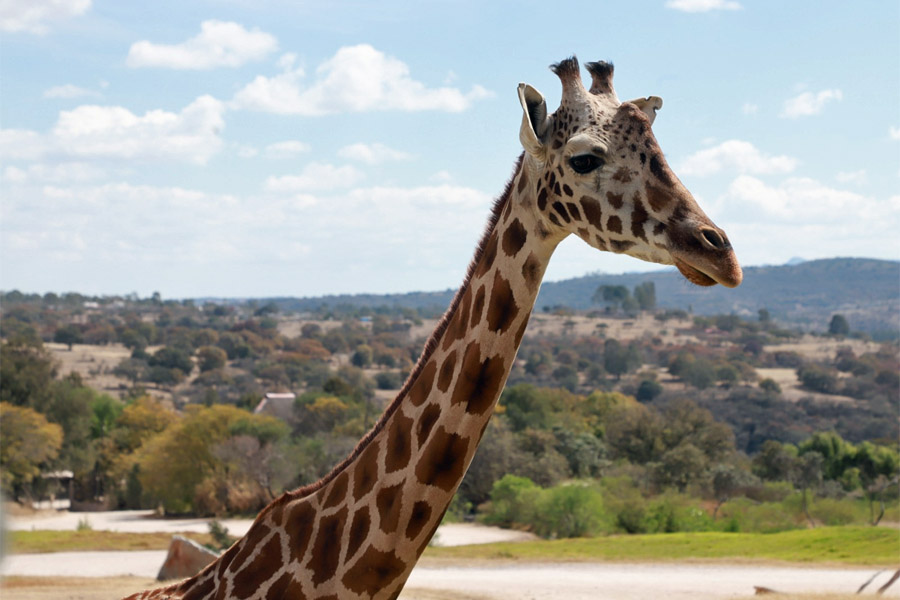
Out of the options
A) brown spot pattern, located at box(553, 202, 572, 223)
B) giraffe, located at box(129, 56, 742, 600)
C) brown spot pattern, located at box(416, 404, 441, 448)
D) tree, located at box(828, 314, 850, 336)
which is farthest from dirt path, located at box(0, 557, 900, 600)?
tree, located at box(828, 314, 850, 336)

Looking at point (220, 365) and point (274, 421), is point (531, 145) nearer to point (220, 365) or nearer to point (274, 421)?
point (274, 421)

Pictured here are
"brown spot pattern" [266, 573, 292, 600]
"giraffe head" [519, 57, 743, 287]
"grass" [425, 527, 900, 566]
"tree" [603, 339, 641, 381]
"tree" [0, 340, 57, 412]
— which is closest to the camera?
"giraffe head" [519, 57, 743, 287]

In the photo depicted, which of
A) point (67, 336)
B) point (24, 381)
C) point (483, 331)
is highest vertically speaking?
point (483, 331)

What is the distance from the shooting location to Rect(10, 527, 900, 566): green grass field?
25.2m

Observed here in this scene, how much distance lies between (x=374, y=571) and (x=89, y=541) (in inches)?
1286

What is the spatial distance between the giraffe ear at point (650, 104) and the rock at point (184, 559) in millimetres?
16003

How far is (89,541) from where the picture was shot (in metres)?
33.7

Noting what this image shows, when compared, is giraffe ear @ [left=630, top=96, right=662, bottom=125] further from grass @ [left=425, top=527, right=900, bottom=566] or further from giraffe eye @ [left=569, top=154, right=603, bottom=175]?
grass @ [left=425, top=527, right=900, bottom=566]

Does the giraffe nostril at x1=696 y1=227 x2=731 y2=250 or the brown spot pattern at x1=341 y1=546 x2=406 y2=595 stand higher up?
the giraffe nostril at x1=696 y1=227 x2=731 y2=250

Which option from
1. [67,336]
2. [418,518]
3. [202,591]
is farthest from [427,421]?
[67,336]

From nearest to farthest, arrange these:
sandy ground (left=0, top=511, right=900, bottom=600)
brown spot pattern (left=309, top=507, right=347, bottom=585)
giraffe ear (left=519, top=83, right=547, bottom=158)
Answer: giraffe ear (left=519, top=83, right=547, bottom=158), brown spot pattern (left=309, top=507, right=347, bottom=585), sandy ground (left=0, top=511, right=900, bottom=600)

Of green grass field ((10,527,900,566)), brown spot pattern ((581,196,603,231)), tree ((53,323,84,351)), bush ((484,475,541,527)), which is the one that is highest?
brown spot pattern ((581,196,603,231))

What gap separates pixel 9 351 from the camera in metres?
76.2

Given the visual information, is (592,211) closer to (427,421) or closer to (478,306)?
(478,306)
